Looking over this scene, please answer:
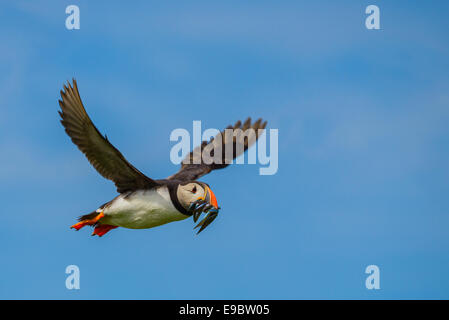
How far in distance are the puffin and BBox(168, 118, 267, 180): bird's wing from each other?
92.5 inches

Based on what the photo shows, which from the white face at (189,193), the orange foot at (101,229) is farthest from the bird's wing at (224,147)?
the white face at (189,193)

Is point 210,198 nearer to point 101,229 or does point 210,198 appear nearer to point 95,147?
point 95,147

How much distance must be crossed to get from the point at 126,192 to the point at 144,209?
0.56 metres

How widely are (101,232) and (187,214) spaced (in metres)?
2.05

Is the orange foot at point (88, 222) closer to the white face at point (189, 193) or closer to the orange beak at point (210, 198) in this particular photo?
the white face at point (189, 193)

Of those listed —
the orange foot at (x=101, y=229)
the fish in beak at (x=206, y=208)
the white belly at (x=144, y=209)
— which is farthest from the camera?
the orange foot at (x=101, y=229)

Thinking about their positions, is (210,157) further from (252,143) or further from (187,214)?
(187,214)

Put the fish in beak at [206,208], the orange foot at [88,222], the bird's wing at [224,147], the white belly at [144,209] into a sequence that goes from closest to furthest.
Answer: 1. the fish in beak at [206,208]
2. the white belly at [144,209]
3. the orange foot at [88,222]
4. the bird's wing at [224,147]

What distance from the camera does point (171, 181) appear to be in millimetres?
13320

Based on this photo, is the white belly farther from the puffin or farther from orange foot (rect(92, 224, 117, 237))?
orange foot (rect(92, 224, 117, 237))

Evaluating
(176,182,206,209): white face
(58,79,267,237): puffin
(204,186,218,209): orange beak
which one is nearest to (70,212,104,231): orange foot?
(58,79,267,237): puffin

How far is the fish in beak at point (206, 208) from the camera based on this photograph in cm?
1222

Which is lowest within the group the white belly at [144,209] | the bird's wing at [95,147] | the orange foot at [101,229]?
the orange foot at [101,229]

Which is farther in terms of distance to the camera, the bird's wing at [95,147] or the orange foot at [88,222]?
the orange foot at [88,222]
